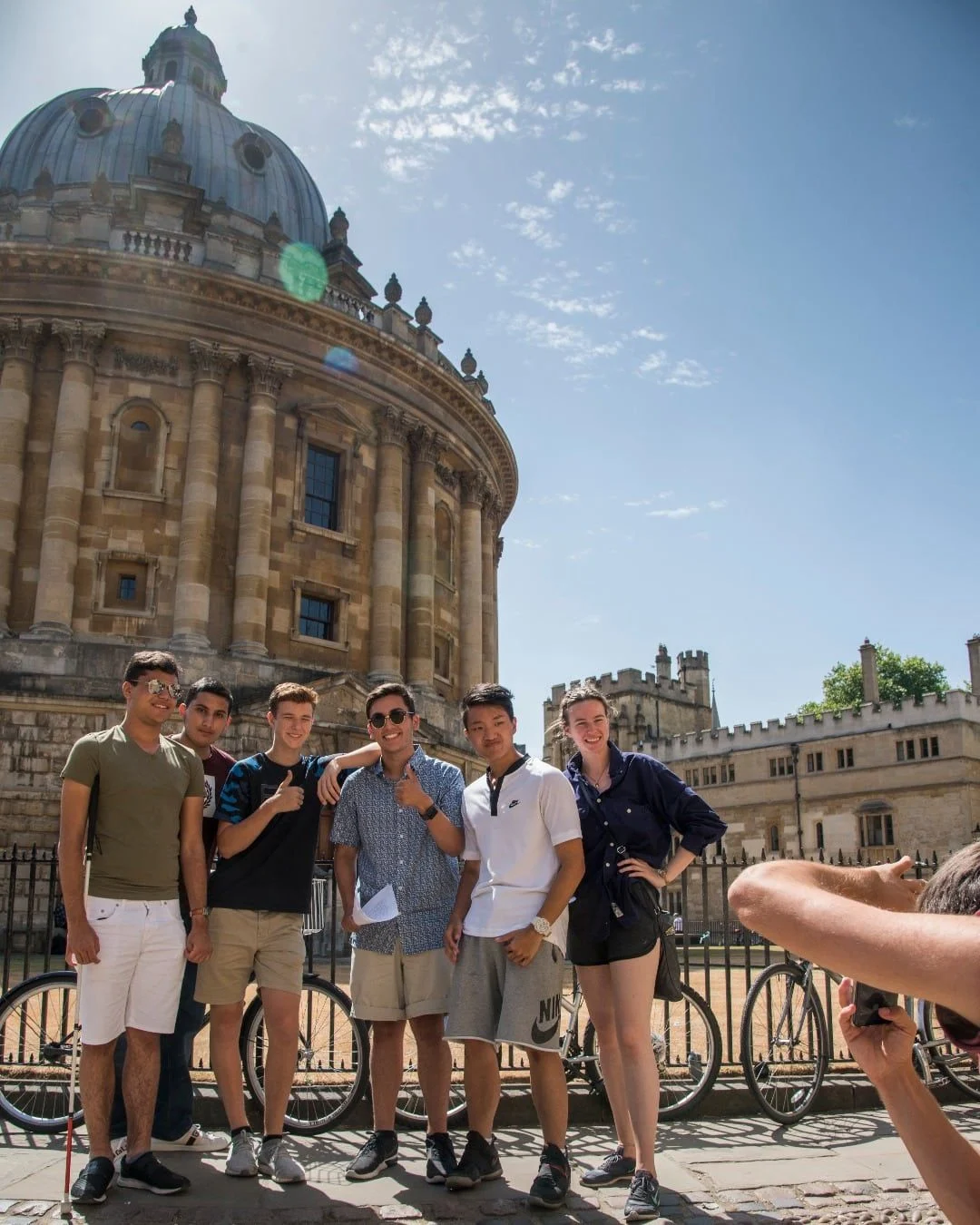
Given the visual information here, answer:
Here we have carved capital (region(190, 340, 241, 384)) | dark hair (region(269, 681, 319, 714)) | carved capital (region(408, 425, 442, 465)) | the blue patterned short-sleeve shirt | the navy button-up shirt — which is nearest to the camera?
the navy button-up shirt

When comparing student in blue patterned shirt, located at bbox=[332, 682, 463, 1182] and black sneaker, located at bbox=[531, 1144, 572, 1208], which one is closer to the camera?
black sneaker, located at bbox=[531, 1144, 572, 1208]

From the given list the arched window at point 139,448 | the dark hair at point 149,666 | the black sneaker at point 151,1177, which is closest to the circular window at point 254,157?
the arched window at point 139,448

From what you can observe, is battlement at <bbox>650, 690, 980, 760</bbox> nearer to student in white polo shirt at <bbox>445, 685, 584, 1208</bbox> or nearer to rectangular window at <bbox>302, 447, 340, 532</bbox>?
rectangular window at <bbox>302, 447, 340, 532</bbox>

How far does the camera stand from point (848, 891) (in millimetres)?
1927

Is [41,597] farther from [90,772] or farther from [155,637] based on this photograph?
[90,772]

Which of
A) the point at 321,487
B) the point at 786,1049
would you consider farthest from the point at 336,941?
the point at 321,487

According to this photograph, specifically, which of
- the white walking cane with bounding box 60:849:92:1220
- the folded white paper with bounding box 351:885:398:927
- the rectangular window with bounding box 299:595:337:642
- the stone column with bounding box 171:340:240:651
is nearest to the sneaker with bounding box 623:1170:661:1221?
the folded white paper with bounding box 351:885:398:927

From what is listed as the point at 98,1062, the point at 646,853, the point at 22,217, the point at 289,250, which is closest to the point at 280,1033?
the point at 98,1062

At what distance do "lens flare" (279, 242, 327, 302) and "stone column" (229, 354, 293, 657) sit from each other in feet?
7.19

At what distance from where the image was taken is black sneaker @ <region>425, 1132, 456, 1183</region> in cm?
526

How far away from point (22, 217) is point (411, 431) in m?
11.8

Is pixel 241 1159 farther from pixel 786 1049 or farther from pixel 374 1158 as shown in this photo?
pixel 786 1049

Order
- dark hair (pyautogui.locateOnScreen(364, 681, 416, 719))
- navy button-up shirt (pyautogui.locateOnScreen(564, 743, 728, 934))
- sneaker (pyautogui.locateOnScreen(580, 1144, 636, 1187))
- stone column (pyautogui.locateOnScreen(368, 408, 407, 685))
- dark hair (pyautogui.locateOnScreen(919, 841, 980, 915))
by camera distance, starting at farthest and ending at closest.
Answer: stone column (pyautogui.locateOnScreen(368, 408, 407, 685)), dark hair (pyautogui.locateOnScreen(364, 681, 416, 719)), navy button-up shirt (pyautogui.locateOnScreen(564, 743, 728, 934)), sneaker (pyautogui.locateOnScreen(580, 1144, 636, 1187)), dark hair (pyautogui.locateOnScreen(919, 841, 980, 915))

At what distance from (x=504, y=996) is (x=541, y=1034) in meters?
0.26
